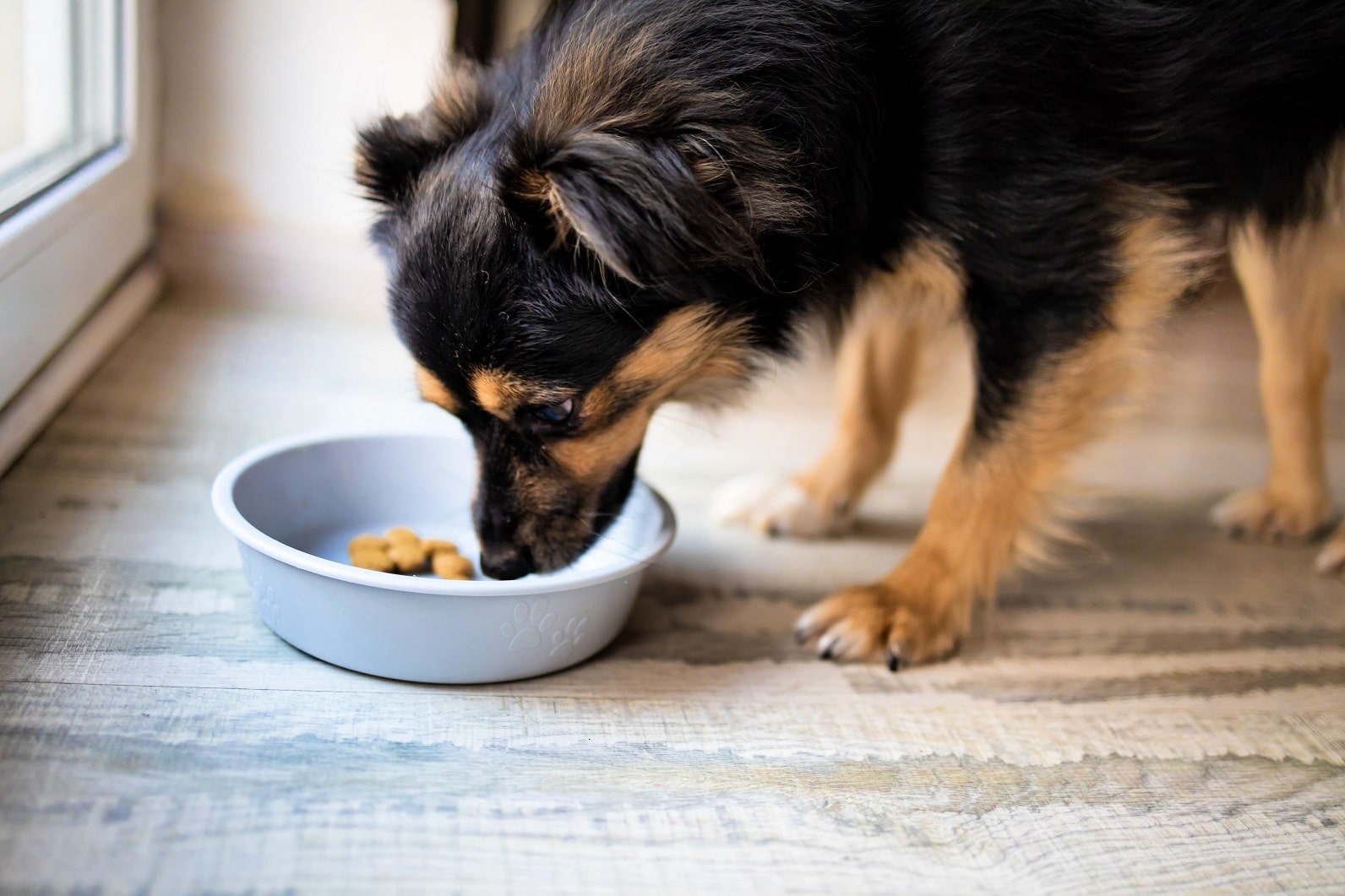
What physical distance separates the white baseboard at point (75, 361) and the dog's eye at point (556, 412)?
2.97 feet

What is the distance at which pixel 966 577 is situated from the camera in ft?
5.76

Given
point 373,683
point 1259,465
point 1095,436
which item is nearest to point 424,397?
point 373,683

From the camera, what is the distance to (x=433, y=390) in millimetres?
1504

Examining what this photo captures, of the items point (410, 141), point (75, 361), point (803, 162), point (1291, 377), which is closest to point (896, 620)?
point (803, 162)

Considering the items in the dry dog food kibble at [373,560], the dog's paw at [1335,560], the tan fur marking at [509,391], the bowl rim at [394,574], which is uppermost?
the tan fur marking at [509,391]

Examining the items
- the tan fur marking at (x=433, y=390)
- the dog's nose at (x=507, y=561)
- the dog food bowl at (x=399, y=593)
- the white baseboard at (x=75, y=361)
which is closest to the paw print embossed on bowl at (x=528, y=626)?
the dog food bowl at (x=399, y=593)

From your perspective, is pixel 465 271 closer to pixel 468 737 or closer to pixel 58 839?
pixel 468 737

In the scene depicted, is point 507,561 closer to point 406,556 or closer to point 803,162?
point 406,556

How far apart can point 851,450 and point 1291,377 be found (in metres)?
0.89

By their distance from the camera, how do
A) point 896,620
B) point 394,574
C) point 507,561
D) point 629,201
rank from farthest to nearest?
point 896,620, point 507,561, point 394,574, point 629,201

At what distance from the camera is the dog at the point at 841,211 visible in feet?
4.48

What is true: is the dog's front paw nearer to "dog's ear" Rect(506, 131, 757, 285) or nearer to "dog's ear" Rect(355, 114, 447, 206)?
"dog's ear" Rect(506, 131, 757, 285)

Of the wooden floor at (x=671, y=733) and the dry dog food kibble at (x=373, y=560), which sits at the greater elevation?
the dry dog food kibble at (x=373, y=560)

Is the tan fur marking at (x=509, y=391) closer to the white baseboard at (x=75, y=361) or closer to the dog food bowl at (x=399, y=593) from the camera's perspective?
the dog food bowl at (x=399, y=593)
